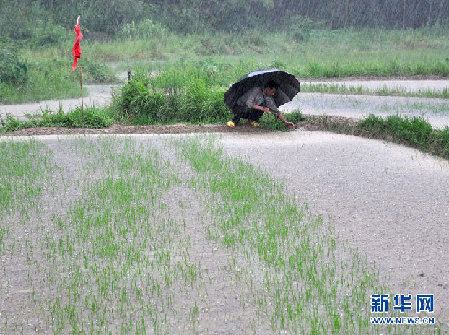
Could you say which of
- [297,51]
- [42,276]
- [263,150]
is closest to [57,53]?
[297,51]

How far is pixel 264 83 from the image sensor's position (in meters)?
9.95

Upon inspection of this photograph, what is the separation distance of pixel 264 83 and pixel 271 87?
0.14 m

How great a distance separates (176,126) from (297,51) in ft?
62.4

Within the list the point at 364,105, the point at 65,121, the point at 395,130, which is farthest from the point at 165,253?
the point at 364,105

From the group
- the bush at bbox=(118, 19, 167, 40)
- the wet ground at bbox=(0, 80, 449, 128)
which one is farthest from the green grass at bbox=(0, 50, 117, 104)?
the bush at bbox=(118, 19, 167, 40)

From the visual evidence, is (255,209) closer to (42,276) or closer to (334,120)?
(42,276)

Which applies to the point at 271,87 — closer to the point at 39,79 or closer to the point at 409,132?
the point at 409,132

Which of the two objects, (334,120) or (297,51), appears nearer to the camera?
(334,120)

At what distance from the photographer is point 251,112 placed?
10445 mm

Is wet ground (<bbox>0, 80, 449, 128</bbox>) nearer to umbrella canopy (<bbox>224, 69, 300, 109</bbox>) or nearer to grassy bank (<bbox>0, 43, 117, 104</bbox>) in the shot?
grassy bank (<bbox>0, 43, 117, 104</bbox>)

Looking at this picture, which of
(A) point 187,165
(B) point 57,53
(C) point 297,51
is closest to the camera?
(A) point 187,165

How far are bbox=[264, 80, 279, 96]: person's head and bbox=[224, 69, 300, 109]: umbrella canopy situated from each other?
6cm

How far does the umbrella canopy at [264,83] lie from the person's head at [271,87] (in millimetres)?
60

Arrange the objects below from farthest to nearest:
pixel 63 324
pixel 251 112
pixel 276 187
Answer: pixel 251 112
pixel 276 187
pixel 63 324
